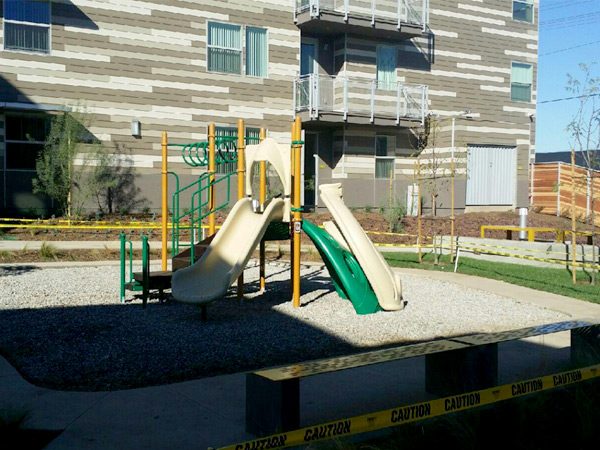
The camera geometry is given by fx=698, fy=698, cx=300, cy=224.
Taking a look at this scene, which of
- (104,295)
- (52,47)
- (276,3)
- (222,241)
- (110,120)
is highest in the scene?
(276,3)

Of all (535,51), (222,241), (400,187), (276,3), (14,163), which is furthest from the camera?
(535,51)

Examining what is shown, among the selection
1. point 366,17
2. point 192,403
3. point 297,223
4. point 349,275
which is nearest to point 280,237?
point 297,223

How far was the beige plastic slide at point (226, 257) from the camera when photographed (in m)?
9.52

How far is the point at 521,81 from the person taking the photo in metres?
32.6

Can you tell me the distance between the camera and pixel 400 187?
2883 cm

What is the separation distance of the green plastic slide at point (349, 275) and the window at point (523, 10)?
25255 mm

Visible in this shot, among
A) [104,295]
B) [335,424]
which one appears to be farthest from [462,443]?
[104,295]

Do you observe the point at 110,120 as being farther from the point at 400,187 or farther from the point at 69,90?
the point at 400,187

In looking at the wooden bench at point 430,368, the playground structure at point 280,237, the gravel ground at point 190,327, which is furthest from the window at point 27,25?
the wooden bench at point 430,368

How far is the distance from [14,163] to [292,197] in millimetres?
13885

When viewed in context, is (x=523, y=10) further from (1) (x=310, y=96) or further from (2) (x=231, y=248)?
(2) (x=231, y=248)

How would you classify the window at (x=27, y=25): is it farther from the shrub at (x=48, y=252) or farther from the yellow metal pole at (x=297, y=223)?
the yellow metal pole at (x=297, y=223)

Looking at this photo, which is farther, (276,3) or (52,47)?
(276,3)

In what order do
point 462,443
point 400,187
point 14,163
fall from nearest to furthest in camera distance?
point 462,443 → point 14,163 → point 400,187
